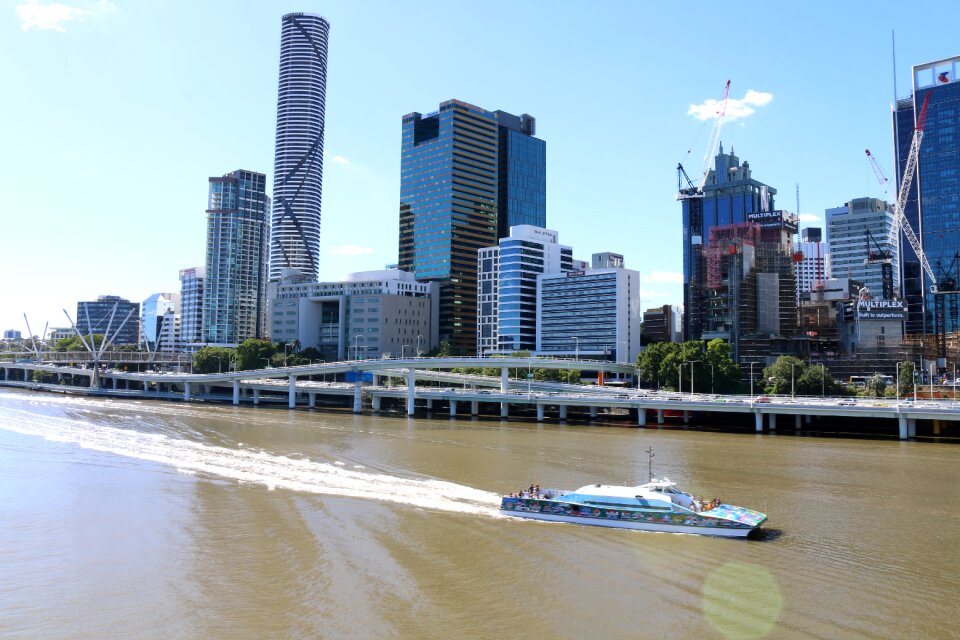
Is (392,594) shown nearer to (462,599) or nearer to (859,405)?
(462,599)

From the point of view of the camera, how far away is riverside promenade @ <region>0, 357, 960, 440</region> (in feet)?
297

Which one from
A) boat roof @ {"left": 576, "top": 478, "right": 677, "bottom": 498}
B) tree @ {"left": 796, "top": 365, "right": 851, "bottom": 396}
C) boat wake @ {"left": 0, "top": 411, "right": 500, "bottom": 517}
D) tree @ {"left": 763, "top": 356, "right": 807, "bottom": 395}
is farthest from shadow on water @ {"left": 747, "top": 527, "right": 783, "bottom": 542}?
tree @ {"left": 796, "top": 365, "right": 851, "bottom": 396}

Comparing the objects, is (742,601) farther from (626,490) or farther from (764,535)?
(626,490)

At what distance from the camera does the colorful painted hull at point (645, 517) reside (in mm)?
38688

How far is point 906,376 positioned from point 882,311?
133 ft

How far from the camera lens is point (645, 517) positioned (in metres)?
40.5

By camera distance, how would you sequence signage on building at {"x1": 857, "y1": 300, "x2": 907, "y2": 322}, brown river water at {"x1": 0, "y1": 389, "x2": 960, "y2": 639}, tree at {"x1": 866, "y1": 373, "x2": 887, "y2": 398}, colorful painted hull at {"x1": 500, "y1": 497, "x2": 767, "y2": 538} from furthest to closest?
1. signage on building at {"x1": 857, "y1": 300, "x2": 907, "y2": 322}
2. tree at {"x1": 866, "y1": 373, "x2": 887, "y2": 398}
3. colorful painted hull at {"x1": 500, "y1": 497, "x2": 767, "y2": 538}
4. brown river water at {"x1": 0, "y1": 389, "x2": 960, "y2": 639}

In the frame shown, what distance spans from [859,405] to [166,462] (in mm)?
82018

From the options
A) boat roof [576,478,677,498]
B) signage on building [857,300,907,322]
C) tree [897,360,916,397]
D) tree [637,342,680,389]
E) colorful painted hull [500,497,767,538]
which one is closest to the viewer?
colorful painted hull [500,497,767,538]

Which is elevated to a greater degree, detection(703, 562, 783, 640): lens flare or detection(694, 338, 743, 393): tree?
detection(694, 338, 743, 393): tree

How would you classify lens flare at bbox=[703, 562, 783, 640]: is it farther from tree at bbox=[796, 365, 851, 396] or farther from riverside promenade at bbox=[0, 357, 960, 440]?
tree at bbox=[796, 365, 851, 396]

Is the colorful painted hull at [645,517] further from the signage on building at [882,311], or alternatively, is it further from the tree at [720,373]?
the signage on building at [882,311]

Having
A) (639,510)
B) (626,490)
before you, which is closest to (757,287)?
(626,490)

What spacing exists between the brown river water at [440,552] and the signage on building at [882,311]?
124 meters
